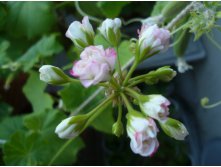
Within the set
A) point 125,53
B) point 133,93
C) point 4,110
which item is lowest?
point 4,110

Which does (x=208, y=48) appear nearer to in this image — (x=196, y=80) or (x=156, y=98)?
(x=196, y=80)

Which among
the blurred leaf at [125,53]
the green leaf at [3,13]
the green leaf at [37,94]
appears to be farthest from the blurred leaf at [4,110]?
the blurred leaf at [125,53]

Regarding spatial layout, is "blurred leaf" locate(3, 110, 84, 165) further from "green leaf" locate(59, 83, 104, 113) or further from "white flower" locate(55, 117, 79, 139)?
"white flower" locate(55, 117, 79, 139)

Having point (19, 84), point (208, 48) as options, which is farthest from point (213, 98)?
point (19, 84)

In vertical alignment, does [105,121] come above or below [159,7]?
below

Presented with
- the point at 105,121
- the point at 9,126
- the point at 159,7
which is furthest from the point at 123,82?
the point at 9,126

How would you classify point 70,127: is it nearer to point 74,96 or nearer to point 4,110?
point 74,96

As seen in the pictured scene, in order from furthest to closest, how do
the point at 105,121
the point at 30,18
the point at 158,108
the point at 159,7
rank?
the point at 30,18 < the point at 105,121 < the point at 159,7 < the point at 158,108
